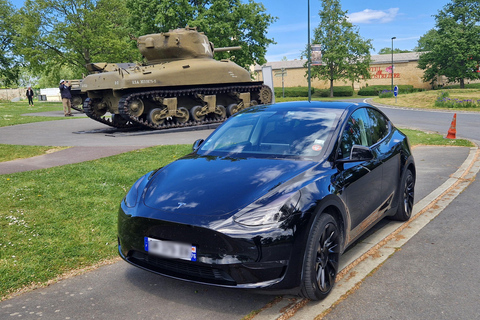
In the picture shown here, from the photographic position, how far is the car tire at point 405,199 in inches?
212

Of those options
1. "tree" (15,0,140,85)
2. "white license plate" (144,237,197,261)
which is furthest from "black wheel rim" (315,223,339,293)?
"tree" (15,0,140,85)

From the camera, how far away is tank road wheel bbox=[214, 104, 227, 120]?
61.1 ft

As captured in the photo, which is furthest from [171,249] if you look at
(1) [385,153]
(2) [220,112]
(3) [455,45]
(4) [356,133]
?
(3) [455,45]

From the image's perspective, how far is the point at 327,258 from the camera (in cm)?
355

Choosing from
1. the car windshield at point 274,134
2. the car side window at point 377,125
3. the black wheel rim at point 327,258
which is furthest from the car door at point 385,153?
the black wheel rim at point 327,258

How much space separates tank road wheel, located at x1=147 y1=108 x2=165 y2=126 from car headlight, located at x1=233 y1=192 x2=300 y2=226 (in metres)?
13.6

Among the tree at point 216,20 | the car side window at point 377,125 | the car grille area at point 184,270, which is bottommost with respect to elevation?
the car grille area at point 184,270

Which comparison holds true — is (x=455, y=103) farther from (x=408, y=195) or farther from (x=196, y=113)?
(x=408, y=195)

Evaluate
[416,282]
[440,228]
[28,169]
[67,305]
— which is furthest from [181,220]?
[28,169]

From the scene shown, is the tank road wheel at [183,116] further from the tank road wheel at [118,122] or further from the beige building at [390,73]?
the beige building at [390,73]

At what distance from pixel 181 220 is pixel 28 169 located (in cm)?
600

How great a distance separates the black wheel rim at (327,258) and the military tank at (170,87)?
12731mm

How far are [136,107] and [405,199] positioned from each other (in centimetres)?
1195

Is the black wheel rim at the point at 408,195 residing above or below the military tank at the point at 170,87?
below
